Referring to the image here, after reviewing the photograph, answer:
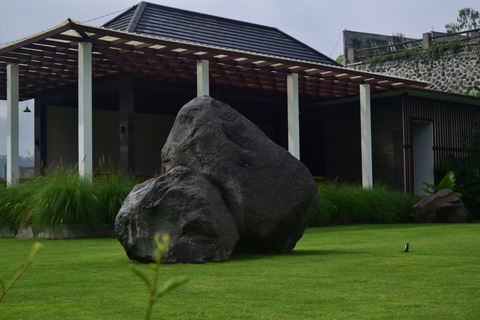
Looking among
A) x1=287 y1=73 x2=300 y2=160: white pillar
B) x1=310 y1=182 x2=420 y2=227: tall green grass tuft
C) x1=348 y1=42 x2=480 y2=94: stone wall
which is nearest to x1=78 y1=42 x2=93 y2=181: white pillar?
x1=310 y1=182 x2=420 y2=227: tall green grass tuft

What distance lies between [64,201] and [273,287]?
21.4 ft

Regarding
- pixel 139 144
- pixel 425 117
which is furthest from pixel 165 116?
pixel 425 117

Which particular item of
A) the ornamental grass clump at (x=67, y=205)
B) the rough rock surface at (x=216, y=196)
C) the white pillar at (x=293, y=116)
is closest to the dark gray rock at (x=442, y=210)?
the white pillar at (x=293, y=116)

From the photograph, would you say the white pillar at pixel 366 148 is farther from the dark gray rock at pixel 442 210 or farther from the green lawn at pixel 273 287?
the green lawn at pixel 273 287

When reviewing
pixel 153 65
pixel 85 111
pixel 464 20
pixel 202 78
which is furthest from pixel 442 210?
pixel 464 20

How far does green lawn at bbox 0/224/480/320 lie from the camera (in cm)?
343

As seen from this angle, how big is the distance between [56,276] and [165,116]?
1682cm

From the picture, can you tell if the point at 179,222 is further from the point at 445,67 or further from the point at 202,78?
the point at 445,67

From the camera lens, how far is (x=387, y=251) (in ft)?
21.9

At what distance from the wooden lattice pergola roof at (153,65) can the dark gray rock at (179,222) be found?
697 centimetres

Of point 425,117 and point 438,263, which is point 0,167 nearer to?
point 425,117

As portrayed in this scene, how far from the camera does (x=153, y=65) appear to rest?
15.5 metres

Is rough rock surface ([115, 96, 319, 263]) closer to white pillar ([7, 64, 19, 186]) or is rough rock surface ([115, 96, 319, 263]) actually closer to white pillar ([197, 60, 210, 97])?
white pillar ([197, 60, 210, 97])

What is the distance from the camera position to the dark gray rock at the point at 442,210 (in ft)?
45.2
